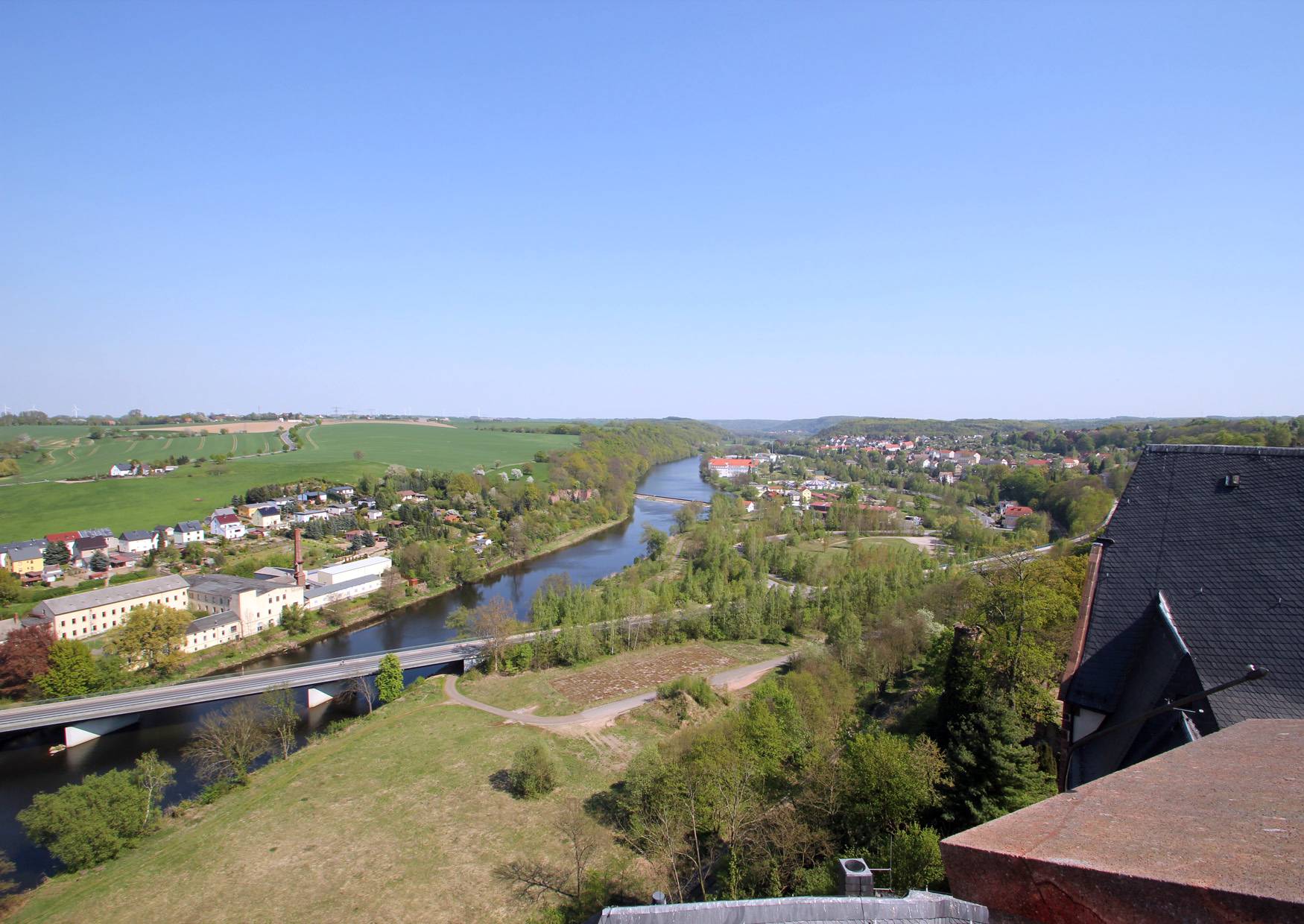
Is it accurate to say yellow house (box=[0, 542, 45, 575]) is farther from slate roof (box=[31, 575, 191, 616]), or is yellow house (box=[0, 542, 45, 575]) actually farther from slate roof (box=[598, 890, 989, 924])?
slate roof (box=[598, 890, 989, 924])

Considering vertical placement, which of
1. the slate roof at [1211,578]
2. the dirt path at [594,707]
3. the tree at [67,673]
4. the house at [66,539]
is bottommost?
the dirt path at [594,707]

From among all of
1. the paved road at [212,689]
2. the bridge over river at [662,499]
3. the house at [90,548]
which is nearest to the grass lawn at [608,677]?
the paved road at [212,689]

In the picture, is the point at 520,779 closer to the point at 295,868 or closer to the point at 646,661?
the point at 295,868

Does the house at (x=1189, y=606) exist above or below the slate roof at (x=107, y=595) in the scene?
above

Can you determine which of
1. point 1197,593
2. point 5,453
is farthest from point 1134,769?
point 5,453

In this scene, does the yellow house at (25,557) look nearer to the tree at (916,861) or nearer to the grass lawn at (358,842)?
the grass lawn at (358,842)

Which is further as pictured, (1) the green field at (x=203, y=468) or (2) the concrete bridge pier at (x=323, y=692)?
(1) the green field at (x=203, y=468)

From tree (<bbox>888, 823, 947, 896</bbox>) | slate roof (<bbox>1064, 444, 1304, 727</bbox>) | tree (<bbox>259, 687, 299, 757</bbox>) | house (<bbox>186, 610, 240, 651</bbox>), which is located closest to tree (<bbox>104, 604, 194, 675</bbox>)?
house (<bbox>186, 610, 240, 651</bbox>)
